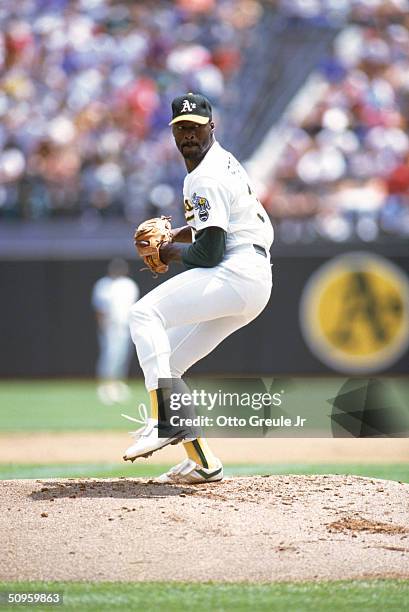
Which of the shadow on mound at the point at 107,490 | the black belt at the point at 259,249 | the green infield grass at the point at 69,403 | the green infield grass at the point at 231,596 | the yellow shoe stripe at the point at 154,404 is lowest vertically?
the green infield grass at the point at 69,403

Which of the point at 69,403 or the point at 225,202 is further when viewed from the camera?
the point at 69,403

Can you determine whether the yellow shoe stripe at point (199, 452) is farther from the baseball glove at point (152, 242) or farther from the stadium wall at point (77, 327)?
the stadium wall at point (77, 327)

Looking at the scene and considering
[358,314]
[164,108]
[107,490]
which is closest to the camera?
[107,490]

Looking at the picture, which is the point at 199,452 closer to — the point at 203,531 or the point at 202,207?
the point at 203,531

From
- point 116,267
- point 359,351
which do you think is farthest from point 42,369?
point 359,351

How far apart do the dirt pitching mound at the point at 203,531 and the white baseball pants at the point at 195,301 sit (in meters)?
0.71

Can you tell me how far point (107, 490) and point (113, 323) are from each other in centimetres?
870

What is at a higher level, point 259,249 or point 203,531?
point 259,249

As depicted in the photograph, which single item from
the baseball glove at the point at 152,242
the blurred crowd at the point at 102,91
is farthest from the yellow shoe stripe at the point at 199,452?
the blurred crowd at the point at 102,91

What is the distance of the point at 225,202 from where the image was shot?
5.39m

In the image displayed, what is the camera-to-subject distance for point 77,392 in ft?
51.3

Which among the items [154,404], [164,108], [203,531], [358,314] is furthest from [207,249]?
[164,108]

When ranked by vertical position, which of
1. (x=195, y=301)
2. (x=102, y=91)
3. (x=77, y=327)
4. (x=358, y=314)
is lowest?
(x=77, y=327)

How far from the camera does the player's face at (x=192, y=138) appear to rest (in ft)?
18.0
